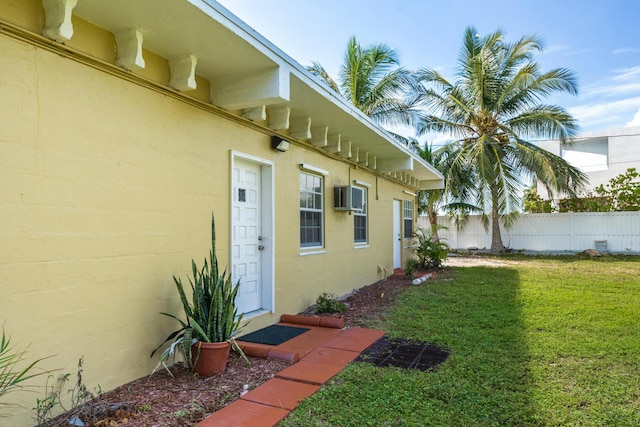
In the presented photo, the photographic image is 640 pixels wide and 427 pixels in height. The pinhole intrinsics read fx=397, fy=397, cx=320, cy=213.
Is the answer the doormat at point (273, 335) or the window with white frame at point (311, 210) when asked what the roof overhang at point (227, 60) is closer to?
the window with white frame at point (311, 210)

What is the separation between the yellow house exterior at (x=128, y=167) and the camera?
273 cm

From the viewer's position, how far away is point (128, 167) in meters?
3.49

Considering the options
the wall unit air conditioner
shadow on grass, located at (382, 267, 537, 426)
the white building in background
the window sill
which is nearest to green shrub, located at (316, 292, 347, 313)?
the window sill

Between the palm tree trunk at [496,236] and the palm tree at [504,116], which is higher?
the palm tree at [504,116]

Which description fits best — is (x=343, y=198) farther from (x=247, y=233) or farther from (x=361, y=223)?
(x=247, y=233)

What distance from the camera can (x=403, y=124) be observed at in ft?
54.1

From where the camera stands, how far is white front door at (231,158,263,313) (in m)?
5.05

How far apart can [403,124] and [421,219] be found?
577cm

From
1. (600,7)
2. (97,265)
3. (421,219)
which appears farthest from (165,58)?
(421,219)

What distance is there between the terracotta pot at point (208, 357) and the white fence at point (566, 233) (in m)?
16.8

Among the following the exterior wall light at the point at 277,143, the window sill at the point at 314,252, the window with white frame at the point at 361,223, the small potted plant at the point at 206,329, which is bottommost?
the small potted plant at the point at 206,329

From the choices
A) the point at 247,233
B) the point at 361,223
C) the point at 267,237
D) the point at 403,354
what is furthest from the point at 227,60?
the point at 361,223

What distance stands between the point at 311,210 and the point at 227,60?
133 inches

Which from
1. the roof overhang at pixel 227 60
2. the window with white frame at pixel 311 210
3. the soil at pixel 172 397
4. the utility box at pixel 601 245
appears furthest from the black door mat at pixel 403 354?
the utility box at pixel 601 245
